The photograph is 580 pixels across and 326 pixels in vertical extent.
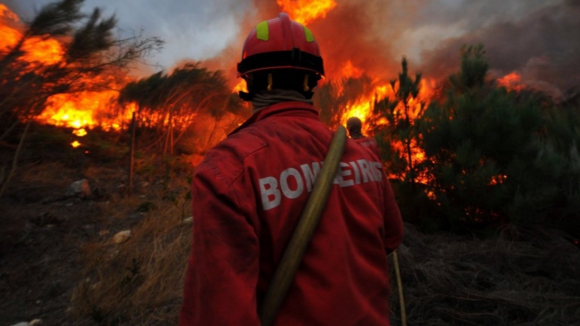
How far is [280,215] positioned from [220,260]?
0.18 metres

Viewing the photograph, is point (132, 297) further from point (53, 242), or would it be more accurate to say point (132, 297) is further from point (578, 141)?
point (578, 141)

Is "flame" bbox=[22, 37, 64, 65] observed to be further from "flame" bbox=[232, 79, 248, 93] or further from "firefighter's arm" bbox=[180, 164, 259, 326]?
"firefighter's arm" bbox=[180, 164, 259, 326]

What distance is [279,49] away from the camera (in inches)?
45.0

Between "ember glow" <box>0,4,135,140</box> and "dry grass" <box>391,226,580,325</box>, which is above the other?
"ember glow" <box>0,4,135,140</box>

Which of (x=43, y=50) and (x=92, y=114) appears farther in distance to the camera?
(x=92, y=114)

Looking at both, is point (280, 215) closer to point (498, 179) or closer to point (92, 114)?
point (498, 179)

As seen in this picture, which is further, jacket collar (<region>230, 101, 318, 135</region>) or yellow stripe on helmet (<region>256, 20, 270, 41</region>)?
yellow stripe on helmet (<region>256, 20, 270, 41</region>)

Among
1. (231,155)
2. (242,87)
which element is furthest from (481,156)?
(242,87)

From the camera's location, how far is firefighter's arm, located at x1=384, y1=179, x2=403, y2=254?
134 centimetres

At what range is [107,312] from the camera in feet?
10.1

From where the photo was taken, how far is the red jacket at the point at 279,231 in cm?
75

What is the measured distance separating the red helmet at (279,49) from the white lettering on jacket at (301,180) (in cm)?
38

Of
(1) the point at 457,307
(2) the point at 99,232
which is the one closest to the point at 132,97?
(2) the point at 99,232

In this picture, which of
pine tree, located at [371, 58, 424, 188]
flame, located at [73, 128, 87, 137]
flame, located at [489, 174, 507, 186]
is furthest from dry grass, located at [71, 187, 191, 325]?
flame, located at [73, 128, 87, 137]
